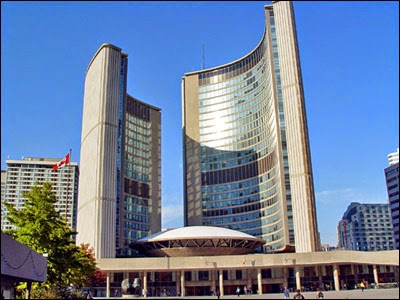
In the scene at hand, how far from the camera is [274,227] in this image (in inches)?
4567

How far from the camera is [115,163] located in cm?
11588

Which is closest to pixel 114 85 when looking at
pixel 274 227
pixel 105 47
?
pixel 105 47

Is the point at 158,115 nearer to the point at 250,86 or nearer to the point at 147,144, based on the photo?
the point at 147,144

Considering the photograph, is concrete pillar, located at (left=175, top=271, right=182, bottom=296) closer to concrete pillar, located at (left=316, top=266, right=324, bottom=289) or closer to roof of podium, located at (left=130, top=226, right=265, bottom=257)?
roof of podium, located at (left=130, top=226, right=265, bottom=257)

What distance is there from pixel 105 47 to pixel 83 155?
31447 millimetres

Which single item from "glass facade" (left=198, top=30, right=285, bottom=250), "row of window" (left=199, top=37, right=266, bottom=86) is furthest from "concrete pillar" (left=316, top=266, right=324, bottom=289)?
"row of window" (left=199, top=37, right=266, bottom=86)

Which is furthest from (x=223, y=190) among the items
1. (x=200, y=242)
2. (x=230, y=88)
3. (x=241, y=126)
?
(x=200, y=242)

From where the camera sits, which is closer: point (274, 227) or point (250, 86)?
point (274, 227)

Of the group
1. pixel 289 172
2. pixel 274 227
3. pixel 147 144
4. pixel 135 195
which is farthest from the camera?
pixel 147 144

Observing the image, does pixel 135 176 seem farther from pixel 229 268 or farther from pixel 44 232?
pixel 44 232

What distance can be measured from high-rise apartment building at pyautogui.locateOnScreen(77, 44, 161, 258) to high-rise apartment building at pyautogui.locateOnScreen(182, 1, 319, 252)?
12552 millimetres

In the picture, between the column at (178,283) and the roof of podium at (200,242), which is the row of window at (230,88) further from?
the column at (178,283)

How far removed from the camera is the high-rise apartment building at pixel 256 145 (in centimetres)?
10506

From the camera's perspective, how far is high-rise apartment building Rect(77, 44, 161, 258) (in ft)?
361
